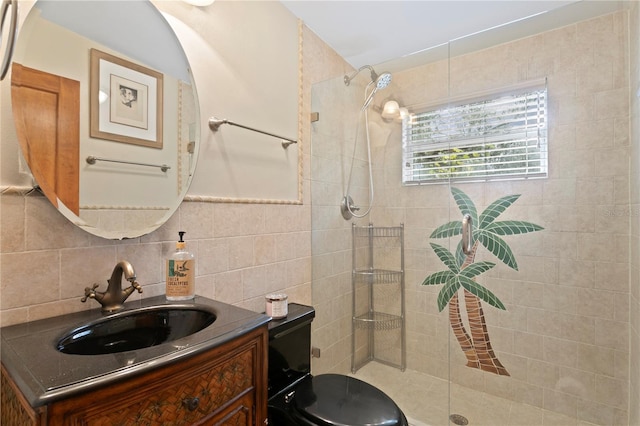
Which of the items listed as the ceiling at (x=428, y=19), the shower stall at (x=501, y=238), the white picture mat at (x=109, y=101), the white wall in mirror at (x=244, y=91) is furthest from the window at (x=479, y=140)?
the white picture mat at (x=109, y=101)

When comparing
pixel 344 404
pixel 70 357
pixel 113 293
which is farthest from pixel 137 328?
pixel 344 404

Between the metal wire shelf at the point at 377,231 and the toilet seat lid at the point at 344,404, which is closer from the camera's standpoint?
the toilet seat lid at the point at 344,404

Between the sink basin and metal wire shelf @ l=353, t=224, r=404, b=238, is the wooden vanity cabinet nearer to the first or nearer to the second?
the sink basin

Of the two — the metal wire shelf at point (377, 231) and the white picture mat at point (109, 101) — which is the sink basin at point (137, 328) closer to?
the white picture mat at point (109, 101)

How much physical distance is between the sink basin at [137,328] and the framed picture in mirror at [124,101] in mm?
619

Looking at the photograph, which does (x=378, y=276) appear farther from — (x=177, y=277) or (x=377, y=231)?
(x=177, y=277)

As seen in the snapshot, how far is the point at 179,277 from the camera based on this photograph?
3.98 ft

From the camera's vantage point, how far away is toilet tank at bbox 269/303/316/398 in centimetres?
147

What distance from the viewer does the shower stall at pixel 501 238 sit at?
1.74m

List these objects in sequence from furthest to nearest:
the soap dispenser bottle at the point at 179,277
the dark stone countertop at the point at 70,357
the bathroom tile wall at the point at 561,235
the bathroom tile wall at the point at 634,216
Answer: the bathroom tile wall at the point at 561,235
the bathroom tile wall at the point at 634,216
the soap dispenser bottle at the point at 179,277
the dark stone countertop at the point at 70,357

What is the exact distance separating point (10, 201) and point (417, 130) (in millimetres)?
2004

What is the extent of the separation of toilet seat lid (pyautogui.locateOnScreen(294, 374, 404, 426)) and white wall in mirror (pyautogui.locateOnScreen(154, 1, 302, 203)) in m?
0.97

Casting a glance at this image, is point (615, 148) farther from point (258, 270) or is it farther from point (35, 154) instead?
point (35, 154)

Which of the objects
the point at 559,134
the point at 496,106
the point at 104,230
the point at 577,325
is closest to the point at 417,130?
the point at 496,106
